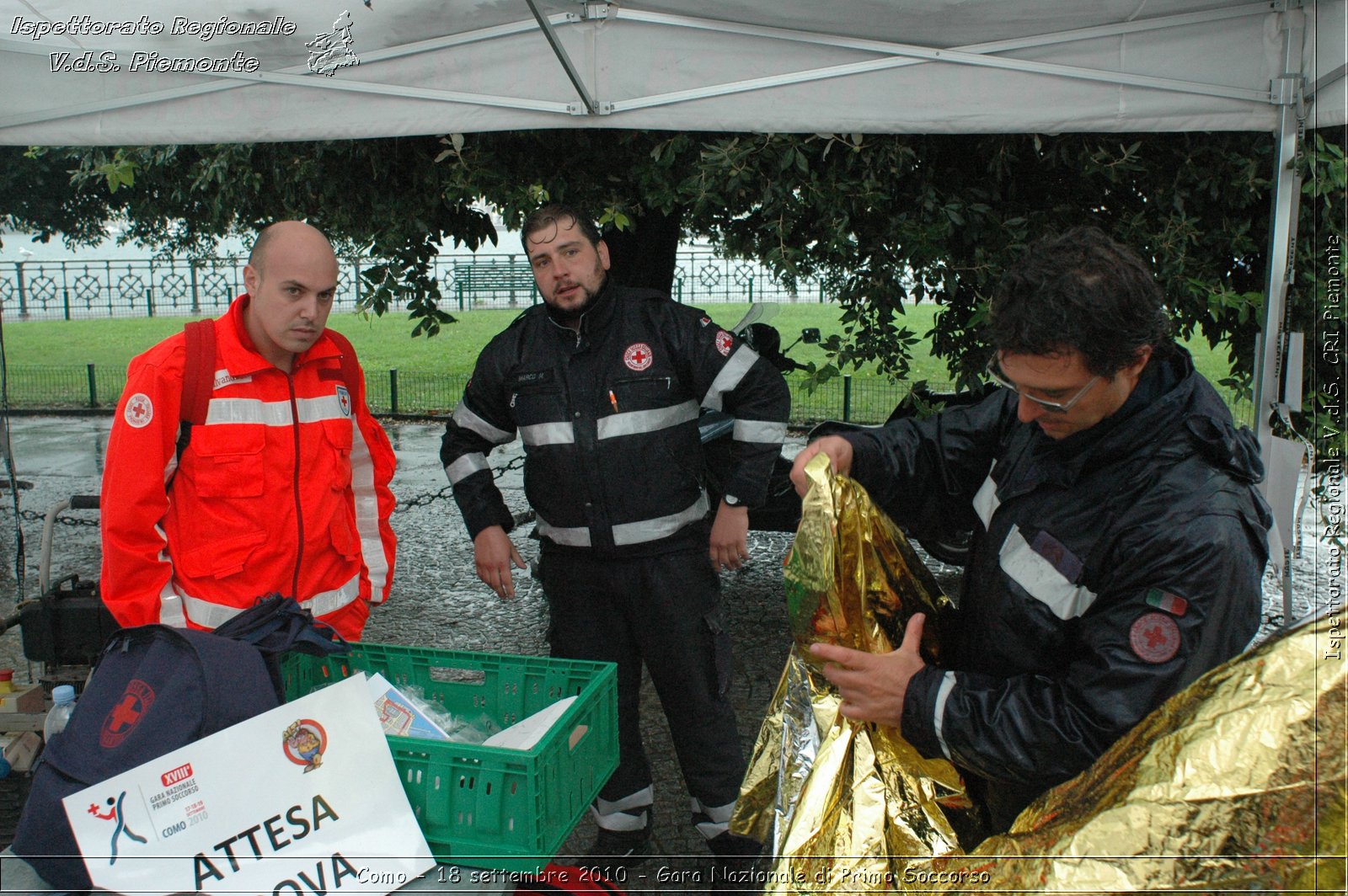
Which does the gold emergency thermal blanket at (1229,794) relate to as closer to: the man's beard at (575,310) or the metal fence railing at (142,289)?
the man's beard at (575,310)

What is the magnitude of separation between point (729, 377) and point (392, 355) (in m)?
17.6

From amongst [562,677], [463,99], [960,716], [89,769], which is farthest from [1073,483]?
[463,99]

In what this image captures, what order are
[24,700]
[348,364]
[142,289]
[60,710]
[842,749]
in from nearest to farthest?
[842,749], [60,710], [348,364], [24,700], [142,289]

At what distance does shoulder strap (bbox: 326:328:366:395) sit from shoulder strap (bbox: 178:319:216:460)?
0.37 meters

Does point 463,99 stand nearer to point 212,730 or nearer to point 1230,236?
point 212,730

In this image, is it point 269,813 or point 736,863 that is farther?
point 736,863

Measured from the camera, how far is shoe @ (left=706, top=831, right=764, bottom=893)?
2.89 m

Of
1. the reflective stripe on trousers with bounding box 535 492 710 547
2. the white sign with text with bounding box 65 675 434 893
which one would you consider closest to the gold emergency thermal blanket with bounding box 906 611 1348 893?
the white sign with text with bounding box 65 675 434 893

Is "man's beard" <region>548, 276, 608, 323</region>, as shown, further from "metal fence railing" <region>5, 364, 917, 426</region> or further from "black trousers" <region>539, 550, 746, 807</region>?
"metal fence railing" <region>5, 364, 917, 426</region>

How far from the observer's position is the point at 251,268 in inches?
99.0

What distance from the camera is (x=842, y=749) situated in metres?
1.78

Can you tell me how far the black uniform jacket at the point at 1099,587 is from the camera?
1.46m

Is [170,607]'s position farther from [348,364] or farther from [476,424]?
[476,424]

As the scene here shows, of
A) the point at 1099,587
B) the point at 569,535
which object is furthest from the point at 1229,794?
the point at 569,535
